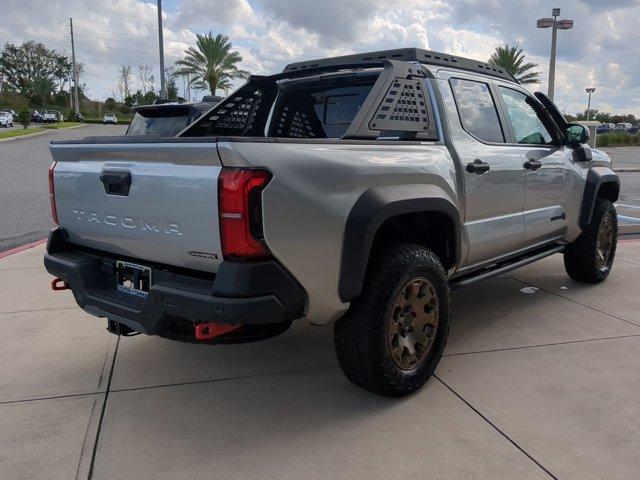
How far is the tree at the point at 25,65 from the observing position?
8781 cm

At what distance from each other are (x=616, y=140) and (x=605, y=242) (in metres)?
46.4

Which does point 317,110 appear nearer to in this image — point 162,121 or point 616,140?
point 162,121

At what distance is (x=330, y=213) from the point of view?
110 inches

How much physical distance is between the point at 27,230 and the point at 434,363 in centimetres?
748

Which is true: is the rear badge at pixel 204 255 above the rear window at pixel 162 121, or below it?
below

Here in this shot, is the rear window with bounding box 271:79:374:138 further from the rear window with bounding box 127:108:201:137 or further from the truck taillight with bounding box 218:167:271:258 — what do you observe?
the rear window with bounding box 127:108:201:137

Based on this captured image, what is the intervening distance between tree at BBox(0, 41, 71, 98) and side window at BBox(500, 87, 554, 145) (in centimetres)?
9535

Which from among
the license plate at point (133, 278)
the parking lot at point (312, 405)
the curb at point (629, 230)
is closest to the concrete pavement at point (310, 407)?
the parking lot at point (312, 405)

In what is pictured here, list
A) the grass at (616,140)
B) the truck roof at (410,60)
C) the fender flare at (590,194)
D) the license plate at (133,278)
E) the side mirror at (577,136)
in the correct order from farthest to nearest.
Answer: the grass at (616,140) < the fender flare at (590,194) < the side mirror at (577,136) < the truck roof at (410,60) < the license plate at (133,278)

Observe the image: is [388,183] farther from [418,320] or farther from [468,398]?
[468,398]

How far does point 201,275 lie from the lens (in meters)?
2.80

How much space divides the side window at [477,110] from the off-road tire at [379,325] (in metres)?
1.14

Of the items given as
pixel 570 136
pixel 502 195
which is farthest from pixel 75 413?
pixel 570 136

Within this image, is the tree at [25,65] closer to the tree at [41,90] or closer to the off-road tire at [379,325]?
the tree at [41,90]
